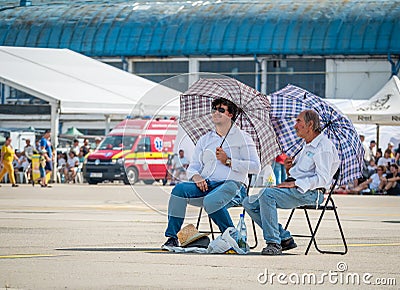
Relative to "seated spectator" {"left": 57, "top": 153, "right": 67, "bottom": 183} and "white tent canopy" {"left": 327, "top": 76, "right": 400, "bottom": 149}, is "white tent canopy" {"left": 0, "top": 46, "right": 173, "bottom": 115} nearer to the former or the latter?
"seated spectator" {"left": 57, "top": 153, "right": 67, "bottom": 183}

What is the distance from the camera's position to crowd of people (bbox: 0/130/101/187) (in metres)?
32.6

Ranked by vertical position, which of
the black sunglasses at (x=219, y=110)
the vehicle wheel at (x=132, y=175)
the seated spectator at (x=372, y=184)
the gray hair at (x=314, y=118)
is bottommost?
the seated spectator at (x=372, y=184)

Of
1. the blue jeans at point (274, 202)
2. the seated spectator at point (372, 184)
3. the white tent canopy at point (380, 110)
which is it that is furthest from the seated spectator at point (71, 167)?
the blue jeans at point (274, 202)

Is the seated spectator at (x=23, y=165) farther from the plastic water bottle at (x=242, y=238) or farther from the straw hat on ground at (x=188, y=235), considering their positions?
the plastic water bottle at (x=242, y=238)

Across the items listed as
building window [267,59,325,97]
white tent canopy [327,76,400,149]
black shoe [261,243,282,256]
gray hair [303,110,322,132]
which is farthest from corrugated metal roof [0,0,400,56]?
black shoe [261,243,282,256]

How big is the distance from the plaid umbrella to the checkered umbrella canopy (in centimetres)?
20

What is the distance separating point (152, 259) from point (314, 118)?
100 inches

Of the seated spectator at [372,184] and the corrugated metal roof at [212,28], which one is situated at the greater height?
the corrugated metal roof at [212,28]

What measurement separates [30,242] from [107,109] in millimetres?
25914

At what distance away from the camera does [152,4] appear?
204ft

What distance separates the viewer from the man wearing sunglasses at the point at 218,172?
36.0 ft

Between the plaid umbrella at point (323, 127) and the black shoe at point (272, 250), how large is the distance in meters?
1.23

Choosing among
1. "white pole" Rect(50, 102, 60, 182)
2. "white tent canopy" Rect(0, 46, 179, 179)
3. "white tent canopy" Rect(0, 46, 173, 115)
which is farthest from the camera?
"white tent canopy" Rect(0, 46, 173, 115)

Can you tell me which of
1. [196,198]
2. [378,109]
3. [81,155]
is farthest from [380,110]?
[196,198]
